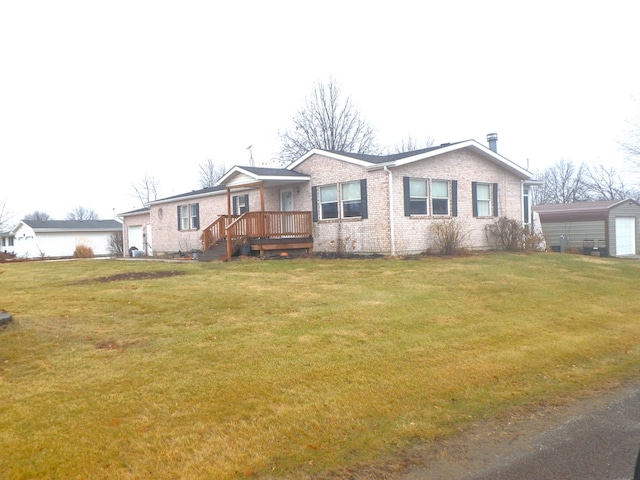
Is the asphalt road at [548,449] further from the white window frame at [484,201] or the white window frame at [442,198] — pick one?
the white window frame at [484,201]

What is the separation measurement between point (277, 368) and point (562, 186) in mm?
62477

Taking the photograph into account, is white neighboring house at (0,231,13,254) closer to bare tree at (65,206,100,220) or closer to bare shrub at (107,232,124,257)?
bare shrub at (107,232,124,257)

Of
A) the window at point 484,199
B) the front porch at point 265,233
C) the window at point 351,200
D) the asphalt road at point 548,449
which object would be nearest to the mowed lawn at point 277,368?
the asphalt road at point 548,449

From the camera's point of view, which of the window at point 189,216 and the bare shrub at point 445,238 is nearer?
the bare shrub at point 445,238

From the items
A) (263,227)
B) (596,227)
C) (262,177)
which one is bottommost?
(596,227)

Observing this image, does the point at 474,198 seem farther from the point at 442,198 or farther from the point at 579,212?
the point at 579,212

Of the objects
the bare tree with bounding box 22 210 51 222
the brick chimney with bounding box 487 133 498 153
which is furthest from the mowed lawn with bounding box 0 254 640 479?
the bare tree with bounding box 22 210 51 222

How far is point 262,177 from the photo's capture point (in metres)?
18.3

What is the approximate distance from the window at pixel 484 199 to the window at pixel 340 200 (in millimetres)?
4930

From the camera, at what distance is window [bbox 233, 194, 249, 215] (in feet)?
72.1

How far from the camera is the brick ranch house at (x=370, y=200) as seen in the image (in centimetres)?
1698

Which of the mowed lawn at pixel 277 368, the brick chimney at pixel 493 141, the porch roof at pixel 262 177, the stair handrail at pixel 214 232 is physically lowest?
the mowed lawn at pixel 277 368

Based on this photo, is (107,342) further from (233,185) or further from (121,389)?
(233,185)

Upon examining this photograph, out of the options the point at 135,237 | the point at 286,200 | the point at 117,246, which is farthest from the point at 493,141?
the point at 117,246
